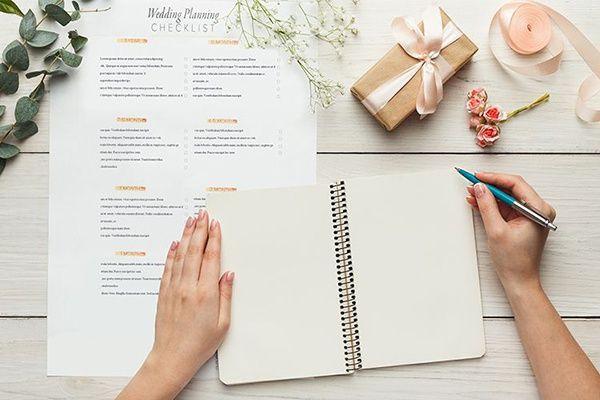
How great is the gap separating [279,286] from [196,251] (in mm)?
123

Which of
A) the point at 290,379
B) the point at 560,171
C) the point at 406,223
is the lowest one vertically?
the point at 290,379

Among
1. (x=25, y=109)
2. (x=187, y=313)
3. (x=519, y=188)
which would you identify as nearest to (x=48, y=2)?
(x=25, y=109)

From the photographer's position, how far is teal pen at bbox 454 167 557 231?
3.00 ft

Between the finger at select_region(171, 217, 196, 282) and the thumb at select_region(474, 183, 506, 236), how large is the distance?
15.2 inches

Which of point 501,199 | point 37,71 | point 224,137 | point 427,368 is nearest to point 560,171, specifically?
point 501,199

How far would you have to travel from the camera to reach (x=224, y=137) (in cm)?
97

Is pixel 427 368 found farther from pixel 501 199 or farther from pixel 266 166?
pixel 266 166

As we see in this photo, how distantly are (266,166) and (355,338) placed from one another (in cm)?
27

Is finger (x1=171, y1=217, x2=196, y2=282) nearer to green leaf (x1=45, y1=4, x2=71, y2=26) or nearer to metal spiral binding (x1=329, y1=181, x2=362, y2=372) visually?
metal spiral binding (x1=329, y1=181, x2=362, y2=372)

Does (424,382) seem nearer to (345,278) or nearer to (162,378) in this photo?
(345,278)

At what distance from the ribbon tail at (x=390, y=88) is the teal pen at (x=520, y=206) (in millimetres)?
141

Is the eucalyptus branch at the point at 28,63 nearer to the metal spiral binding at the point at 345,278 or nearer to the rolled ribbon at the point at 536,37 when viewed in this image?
the metal spiral binding at the point at 345,278

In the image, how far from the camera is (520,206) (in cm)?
92

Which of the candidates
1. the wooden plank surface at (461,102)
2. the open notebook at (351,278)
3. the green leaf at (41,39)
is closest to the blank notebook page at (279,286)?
the open notebook at (351,278)
